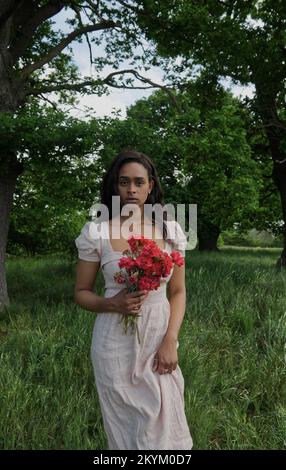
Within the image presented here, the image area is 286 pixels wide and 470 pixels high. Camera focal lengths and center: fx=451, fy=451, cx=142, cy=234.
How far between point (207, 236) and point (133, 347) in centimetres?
2516

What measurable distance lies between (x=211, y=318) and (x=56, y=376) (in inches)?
107

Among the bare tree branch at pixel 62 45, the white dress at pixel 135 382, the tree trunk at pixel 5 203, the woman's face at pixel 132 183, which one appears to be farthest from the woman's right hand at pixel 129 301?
the bare tree branch at pixel 62 45

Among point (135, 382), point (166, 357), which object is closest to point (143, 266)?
point (166, 357)

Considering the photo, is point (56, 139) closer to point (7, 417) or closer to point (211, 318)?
point (211, 318)

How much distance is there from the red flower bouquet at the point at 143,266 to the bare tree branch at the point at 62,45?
826 centimetres

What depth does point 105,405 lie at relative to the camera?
7.29 feet

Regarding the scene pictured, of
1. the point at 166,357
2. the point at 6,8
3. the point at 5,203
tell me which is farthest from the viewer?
the point at 5,203

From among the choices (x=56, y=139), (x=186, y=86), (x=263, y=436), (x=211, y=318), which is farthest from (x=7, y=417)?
(x=186, y=86)

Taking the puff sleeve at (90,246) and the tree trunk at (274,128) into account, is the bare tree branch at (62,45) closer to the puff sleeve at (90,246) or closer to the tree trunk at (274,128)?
the tree trunk at (274,128)

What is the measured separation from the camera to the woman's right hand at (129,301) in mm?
2086

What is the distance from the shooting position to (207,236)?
27047mm

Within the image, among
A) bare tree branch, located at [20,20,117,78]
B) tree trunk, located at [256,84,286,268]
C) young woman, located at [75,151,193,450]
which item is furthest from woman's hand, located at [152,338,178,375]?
tree trunk, located at [256,84,286,268]

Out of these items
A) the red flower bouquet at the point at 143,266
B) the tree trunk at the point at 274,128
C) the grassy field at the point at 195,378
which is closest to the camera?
the red flower bouquet at the point at 143,266

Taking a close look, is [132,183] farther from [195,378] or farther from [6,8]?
[6,8]
